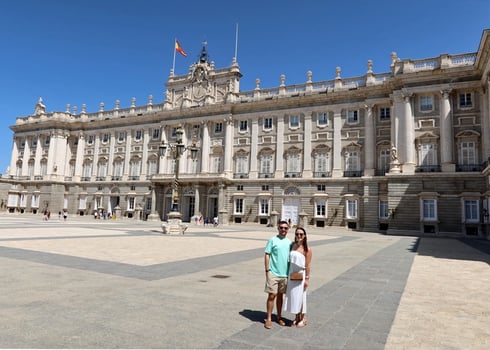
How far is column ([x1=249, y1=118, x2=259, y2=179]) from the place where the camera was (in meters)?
40.2

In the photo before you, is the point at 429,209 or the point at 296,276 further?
the point at 429,209

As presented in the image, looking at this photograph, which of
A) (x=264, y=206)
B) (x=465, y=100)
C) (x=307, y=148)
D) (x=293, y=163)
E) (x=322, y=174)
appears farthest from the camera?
(x=264, y=206)

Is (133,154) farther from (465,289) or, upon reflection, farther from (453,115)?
(465,289)

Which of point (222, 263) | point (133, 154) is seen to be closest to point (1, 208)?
point (133, 154)

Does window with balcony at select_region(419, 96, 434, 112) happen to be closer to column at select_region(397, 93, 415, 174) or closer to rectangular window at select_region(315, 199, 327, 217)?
column at select_region(397, 93, 415, 174)

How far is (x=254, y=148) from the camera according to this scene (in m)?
40.6

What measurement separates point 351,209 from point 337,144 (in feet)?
23.1

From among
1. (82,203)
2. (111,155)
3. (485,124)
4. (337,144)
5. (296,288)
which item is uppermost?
(485,124)

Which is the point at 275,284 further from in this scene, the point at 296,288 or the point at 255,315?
the point at 255,315

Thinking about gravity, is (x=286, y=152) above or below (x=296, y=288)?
above

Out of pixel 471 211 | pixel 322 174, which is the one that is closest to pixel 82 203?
pixel 322 174

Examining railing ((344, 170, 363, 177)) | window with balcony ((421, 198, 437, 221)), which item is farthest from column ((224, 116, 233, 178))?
window with balcony ((421, 198, 437, 221))

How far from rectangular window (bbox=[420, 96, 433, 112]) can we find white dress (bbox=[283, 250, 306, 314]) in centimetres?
3167

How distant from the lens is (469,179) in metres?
28.4
